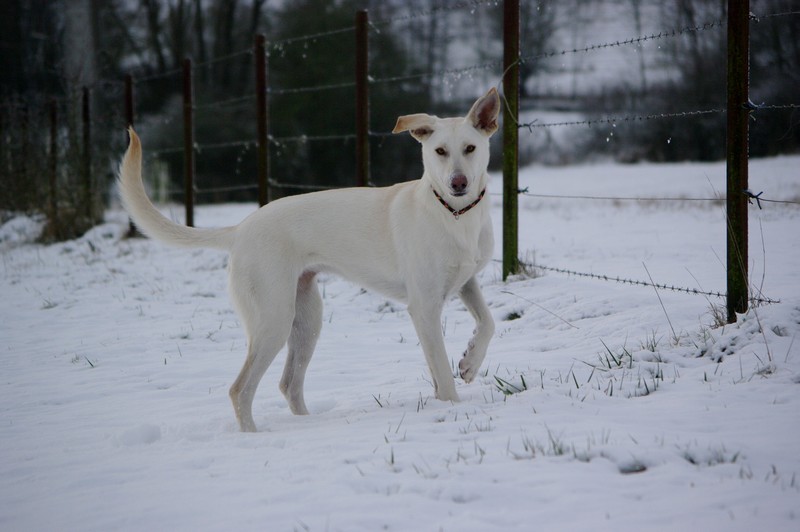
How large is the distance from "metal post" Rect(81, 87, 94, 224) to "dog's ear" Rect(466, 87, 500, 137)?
33.1 ft

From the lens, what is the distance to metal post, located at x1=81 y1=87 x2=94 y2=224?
12031mm

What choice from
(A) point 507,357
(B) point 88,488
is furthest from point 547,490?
(A) point 507,357

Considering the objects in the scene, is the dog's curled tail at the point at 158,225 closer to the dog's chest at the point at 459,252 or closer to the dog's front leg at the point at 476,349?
the dog's chest at the point at 459,252

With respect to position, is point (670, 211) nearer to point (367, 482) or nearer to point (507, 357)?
point (507, 357)

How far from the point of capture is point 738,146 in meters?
3.81

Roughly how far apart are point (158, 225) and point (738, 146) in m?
3.10

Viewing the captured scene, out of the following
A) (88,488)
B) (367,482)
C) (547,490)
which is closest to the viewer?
(547,490)

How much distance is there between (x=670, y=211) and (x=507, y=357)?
719 centimetres

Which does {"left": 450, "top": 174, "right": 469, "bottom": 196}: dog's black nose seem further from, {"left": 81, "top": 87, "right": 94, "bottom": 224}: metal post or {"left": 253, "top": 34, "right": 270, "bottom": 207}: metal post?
{"left": 81, "top": 87, "right": 94, "bottom": 224}: metal post

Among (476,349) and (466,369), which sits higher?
(476,349)

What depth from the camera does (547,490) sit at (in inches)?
85.5

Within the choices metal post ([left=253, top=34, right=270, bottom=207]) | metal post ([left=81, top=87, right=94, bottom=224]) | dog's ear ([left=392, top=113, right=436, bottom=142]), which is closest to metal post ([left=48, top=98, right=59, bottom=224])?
metal post ([left=81, top=87, right=94, bottom=224])

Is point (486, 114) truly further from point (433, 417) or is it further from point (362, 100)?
point (362, 100)

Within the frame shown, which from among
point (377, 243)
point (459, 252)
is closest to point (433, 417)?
point (459, 252)
